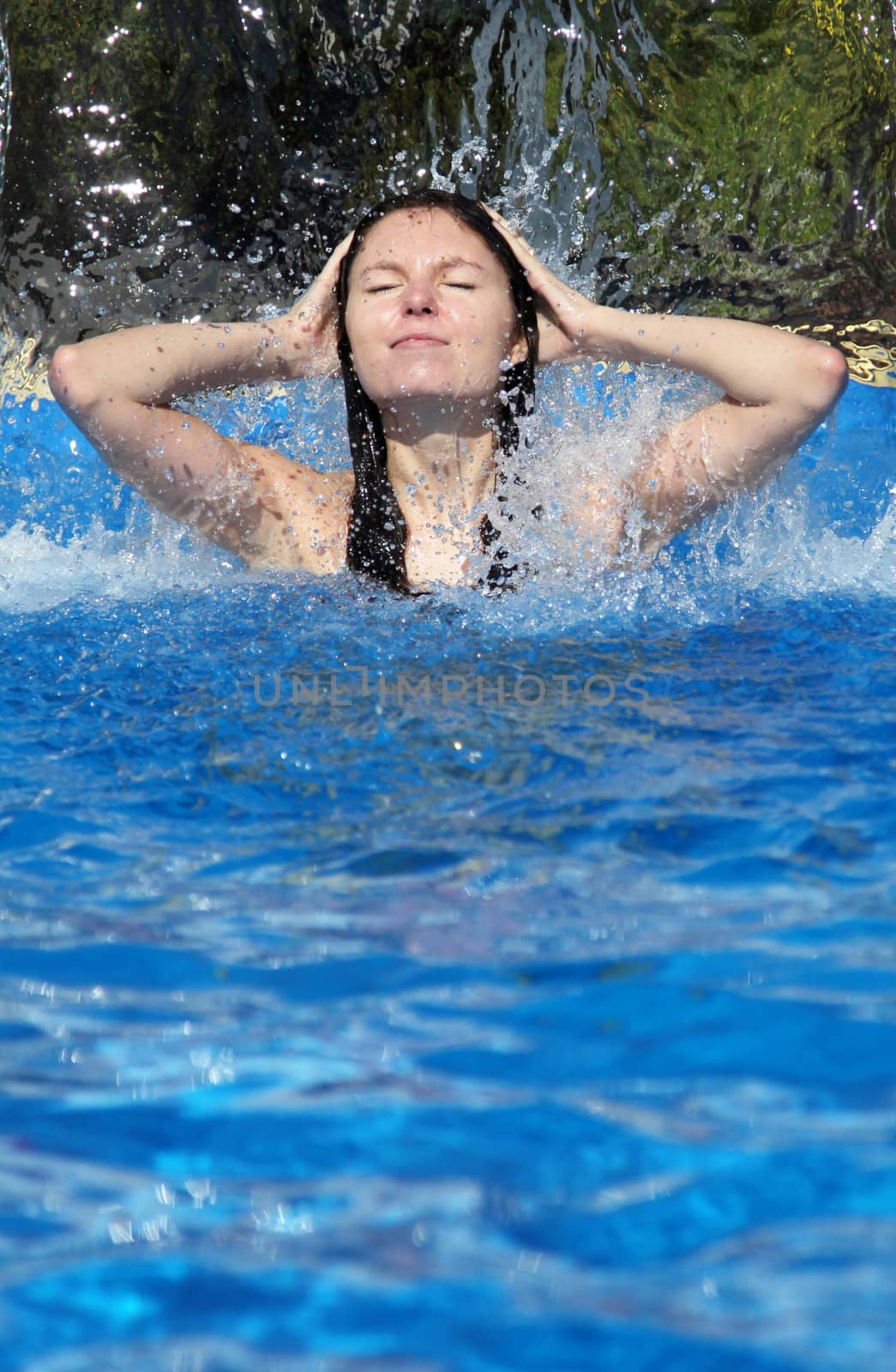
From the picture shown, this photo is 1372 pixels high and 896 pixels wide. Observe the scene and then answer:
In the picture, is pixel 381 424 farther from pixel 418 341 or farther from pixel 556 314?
pixel 556 314

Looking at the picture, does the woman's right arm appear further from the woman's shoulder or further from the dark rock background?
the dark rock background

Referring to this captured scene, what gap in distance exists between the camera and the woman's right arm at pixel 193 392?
2.68 metres

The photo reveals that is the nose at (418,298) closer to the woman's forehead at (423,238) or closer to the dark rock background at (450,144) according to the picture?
A: the woman's forehead at (423,238)

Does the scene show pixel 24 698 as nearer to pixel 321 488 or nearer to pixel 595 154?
pixel 321 488

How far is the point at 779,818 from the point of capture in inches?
63.9

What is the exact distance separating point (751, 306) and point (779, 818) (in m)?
3.56

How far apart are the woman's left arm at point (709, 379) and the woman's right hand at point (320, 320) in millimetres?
378

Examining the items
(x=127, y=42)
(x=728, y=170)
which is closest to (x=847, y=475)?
(x=728, y=170)

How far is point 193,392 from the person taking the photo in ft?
9.25

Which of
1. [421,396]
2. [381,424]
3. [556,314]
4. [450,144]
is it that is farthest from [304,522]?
[450,144]

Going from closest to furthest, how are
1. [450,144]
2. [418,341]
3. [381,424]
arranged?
[418,341] < [381,424] < [450,144]

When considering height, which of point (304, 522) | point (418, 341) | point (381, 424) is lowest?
point (304, 522)

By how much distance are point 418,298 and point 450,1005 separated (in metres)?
1.74

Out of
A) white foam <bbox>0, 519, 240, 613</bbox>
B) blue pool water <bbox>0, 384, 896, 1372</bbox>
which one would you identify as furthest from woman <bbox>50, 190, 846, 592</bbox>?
blue pool water <bbox>0, 384, 896, 1372</bbox>
